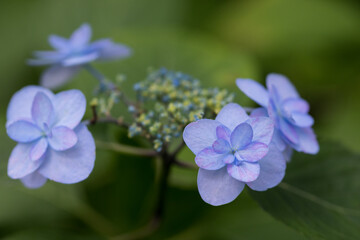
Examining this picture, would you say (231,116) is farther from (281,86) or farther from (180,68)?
(180,68)

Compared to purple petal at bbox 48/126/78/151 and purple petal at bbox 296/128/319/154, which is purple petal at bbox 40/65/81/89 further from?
purple petal at bbox 296/128/319/154

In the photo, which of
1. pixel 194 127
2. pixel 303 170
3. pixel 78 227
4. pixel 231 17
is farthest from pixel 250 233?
pixel 231 17

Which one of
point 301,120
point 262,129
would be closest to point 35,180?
point 262,129

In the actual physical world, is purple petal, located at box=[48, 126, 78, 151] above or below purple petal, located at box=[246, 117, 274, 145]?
below

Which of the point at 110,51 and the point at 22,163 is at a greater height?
the point at 110,51

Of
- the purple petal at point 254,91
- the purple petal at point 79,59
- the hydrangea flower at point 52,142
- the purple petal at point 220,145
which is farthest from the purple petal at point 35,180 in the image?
the purple petal at point 254,91

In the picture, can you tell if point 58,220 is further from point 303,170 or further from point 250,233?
point 303,170

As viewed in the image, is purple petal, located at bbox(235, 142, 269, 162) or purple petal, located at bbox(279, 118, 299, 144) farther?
purple petal, located at bbox(279, 118, 299, 144)

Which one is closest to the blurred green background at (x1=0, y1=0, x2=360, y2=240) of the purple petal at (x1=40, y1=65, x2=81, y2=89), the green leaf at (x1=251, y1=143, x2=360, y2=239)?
the green leaf at (x1=251, y1=143, x2=360, y2=239)
